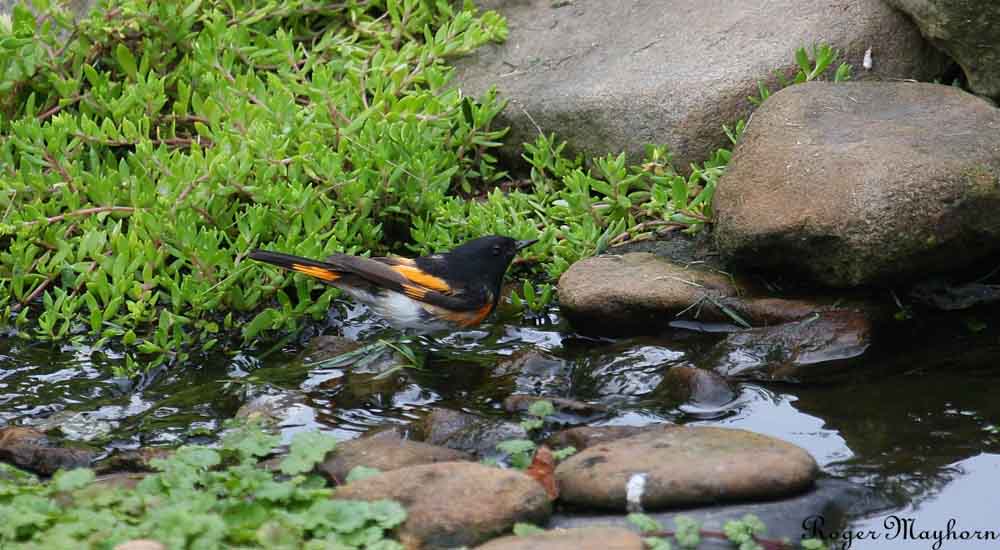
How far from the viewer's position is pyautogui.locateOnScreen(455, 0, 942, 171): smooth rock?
7180 millimetres

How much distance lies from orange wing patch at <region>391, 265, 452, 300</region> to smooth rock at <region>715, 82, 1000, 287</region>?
138 centimetres

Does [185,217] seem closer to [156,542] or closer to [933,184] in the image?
[156,542]

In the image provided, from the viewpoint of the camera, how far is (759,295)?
6070 mm

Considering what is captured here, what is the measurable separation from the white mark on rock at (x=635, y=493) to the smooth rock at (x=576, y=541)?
231 millimetres

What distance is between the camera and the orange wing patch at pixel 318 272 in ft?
20.1

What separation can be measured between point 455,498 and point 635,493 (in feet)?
2.02

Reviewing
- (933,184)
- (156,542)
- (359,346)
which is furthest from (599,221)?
(156,542)

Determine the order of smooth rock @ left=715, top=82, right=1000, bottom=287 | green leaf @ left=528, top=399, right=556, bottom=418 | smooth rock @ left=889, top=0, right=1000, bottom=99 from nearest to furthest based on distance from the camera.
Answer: green leaf @ left=528, top=399, right=556, bottom=418
smooth rock @ left=715, top=82, right=1000, bottom=287
smooth rock @ left=889, top=0, right=1000, bottom=99

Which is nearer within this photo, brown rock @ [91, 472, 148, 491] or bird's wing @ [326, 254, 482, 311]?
brown rock @ [91, 472, 148, 491]

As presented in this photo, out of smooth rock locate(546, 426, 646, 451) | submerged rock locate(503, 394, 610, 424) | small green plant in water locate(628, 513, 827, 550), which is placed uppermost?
small green plant in water locate(628, 513, 827, 550)

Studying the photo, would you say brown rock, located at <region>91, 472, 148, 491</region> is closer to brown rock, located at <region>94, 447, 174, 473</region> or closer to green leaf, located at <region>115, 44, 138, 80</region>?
brown rock, located at <region>94, 447, 174, 473</region>

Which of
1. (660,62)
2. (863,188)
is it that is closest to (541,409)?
(863,188)

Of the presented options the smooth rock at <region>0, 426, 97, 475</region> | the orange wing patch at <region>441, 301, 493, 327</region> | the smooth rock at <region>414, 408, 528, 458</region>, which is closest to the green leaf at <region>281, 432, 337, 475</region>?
the smooth rock at <region>414, 408, 528, 458</region>

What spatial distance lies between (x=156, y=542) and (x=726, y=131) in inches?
166
